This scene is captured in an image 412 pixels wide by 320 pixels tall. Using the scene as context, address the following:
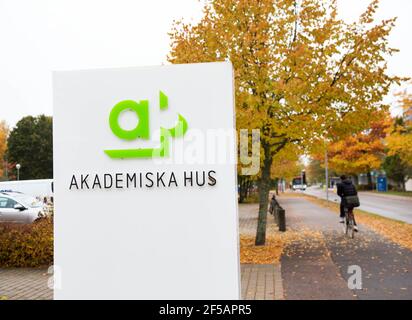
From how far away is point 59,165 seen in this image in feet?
16.4

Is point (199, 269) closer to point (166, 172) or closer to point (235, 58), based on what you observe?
point (166, 172)

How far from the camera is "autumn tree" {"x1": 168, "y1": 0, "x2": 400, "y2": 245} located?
1034cm

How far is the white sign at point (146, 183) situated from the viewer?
4758 mm

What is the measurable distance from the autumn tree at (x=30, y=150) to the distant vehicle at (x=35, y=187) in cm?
3102

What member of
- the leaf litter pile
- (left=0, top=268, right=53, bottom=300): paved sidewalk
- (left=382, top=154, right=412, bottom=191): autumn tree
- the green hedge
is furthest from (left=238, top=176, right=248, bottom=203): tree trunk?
(left=0, top=268, right=53, bottom=300): paved sidewalk

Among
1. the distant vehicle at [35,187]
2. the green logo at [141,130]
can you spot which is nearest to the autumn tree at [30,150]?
the distant vehicle at [35,187]

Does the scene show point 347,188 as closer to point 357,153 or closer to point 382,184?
point 357,153

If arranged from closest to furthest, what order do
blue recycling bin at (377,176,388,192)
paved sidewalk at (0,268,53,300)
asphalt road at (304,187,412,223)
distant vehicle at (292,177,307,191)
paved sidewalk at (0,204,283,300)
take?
paved sidewalk at (0,204,283,300), paved sidewalk at (0,268,53,300), asphalt road at (304,187,412,223), blue recycling bin at (377,176,388,192), distant vehicle at (292,177,307,191)

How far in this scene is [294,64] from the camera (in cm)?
1050

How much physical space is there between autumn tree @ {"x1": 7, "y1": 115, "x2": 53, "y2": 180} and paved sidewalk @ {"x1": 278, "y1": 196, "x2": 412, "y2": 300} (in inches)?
1942

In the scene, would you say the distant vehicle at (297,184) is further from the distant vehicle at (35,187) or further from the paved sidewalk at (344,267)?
the paved sidewalk at (344,267)

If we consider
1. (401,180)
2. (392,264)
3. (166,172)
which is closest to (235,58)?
(392,264)

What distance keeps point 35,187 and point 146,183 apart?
881 inches

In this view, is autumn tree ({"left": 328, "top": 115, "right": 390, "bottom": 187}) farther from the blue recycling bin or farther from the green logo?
the green logo
